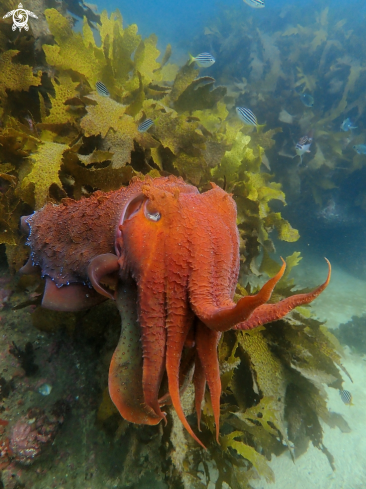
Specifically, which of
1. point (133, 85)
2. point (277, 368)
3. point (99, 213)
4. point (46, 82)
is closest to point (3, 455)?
point (99, 213)

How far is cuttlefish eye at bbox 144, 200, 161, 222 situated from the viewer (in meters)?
1.35

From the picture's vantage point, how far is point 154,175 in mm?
2771

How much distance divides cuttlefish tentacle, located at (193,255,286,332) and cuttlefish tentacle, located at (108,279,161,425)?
455mm

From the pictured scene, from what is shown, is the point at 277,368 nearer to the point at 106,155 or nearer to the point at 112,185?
the point at 112,185

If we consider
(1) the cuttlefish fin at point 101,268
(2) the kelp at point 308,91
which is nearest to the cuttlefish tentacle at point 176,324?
(1) the cuttlefish fin at point 101,268

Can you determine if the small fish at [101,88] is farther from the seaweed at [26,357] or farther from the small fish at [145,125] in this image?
the seaweed at [26,357]

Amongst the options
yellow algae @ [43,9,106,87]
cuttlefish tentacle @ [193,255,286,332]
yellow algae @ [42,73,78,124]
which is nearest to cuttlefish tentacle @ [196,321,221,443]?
cuttlefish tentacle @ [193,255,286,332]

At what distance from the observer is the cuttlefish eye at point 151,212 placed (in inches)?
53.1

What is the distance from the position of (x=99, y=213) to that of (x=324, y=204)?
1067cm

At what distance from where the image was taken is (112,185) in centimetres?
247

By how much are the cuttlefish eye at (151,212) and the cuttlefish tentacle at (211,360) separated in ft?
1.87

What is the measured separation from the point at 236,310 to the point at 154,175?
2158 mm

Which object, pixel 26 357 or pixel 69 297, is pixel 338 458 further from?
pixel 69 297

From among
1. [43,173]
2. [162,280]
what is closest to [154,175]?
[43,173]
